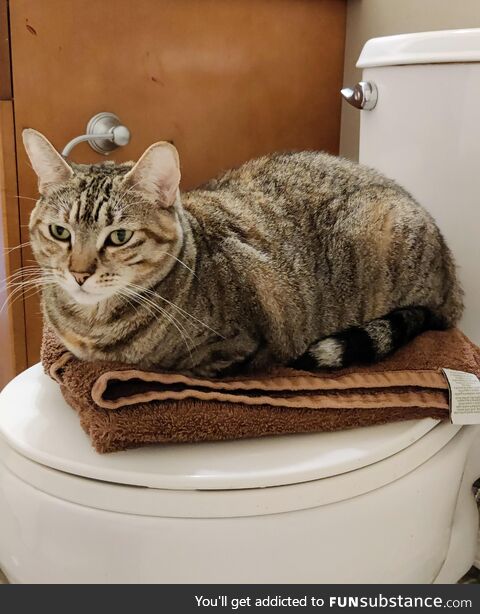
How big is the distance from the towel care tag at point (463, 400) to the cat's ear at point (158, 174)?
1.45ft

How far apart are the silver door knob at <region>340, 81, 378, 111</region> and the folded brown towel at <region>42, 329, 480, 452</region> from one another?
48cm

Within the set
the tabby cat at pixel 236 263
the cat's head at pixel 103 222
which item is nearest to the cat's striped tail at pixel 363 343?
the tabby cat at pixel 236 263

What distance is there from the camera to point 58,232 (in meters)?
0.88

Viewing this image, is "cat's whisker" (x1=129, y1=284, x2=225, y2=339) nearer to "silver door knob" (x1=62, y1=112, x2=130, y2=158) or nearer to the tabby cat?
the tabby cat

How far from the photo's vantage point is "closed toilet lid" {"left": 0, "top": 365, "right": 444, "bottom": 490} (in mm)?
742

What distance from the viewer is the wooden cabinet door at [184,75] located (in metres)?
1.23

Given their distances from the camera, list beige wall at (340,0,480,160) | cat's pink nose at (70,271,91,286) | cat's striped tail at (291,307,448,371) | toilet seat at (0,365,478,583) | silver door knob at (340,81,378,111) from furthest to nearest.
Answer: beige wall at (340,0,480,160), silver door knob at (340,81,378,111), cat's striped tail at (291,307,448,371), cat's pink nose at (70,271,91,286), toilet seat at (0,365,478,583)

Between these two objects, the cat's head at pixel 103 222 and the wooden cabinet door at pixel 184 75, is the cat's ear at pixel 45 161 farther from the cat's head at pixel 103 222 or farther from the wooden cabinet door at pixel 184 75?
the wooden cabinet door at pixel 184 75

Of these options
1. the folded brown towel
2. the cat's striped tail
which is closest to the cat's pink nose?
the folded brown towel

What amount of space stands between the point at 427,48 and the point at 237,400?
633 millimetres

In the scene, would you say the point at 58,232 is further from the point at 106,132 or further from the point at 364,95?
the point at 364,95

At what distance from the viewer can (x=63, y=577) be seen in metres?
0.78

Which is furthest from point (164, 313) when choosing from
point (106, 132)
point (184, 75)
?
point (184, 75)

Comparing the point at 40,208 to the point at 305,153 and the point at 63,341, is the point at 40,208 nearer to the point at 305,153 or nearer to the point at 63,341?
the point at 63,341
